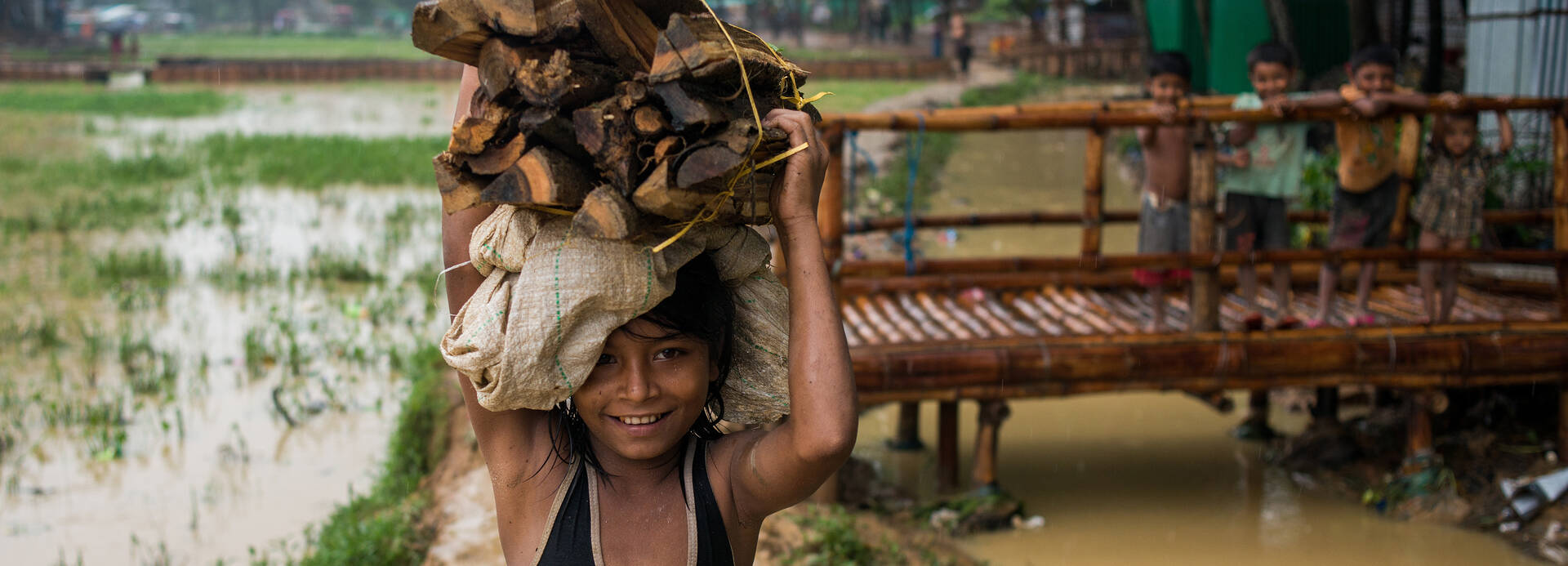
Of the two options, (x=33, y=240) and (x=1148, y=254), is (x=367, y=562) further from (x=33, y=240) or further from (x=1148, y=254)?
(x=33, y=240)

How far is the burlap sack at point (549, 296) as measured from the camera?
1432 mm

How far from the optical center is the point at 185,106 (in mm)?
21469

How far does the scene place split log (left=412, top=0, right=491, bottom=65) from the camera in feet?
4.31

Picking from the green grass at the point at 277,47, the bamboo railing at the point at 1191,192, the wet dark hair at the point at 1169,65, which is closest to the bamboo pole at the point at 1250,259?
the bamboo railing at the point at 1191,192

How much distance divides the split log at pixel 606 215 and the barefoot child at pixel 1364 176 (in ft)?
12.9

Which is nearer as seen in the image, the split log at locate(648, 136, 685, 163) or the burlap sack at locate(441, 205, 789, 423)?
the split log at locate(648, 136, 685, 163)

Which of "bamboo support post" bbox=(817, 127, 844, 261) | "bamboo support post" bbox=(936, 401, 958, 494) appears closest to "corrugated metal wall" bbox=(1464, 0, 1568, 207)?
"bamboo support post" bbox=(936, 401, 958, 494)

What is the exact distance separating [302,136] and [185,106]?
6020 mm

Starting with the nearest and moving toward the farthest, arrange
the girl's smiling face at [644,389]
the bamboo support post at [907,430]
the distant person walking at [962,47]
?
the girl's smiling face at [644,389], the bamboo support post at [907,430], the distant person walking at [962,47]

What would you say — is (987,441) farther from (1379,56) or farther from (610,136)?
(610,136)

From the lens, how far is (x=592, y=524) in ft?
5.49

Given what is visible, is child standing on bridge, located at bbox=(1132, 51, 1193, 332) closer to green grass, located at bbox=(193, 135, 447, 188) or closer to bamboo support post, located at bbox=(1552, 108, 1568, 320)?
bamboo support post, located at bbox=(1552, 108, 1568, 320)

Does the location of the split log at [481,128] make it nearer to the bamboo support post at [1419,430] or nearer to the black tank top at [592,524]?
the black tank top at [592,524]

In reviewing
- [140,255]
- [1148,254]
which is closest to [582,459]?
[1148,254]
